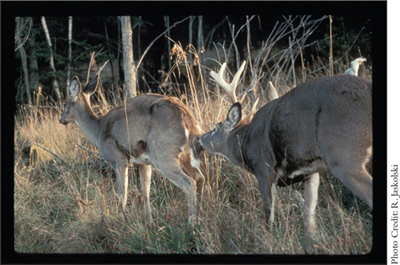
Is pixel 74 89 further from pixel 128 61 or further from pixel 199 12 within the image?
pixel 199 12

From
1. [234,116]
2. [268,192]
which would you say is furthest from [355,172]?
[234,116]

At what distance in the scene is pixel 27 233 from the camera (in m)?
4.79

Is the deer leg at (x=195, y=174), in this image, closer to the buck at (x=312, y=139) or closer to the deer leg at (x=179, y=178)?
the deer leg at (x=179, y=178)

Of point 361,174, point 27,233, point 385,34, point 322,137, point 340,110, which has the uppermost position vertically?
point 385,34

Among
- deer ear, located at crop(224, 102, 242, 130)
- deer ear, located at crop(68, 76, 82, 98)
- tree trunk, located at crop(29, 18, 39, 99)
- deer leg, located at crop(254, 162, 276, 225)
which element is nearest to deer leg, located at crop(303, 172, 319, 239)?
deer leg, located at crop(254, 162, 276, 225)

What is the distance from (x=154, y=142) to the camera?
489 cm

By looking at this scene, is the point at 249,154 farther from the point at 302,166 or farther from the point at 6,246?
the point at 6,246

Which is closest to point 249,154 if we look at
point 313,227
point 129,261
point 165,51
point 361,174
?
point 313,227

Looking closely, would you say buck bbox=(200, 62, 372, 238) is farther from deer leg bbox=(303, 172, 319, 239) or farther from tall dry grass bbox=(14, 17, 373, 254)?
tall dry grass bbox=(14, 17, 373, 254)

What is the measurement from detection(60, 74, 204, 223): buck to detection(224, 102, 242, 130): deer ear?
1.38 feet

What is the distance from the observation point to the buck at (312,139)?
3.40 meters

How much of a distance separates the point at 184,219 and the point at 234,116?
1.23 m

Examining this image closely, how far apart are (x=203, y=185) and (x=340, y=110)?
205 centimetres

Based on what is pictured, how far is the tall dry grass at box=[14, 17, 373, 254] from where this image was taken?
153 inches
